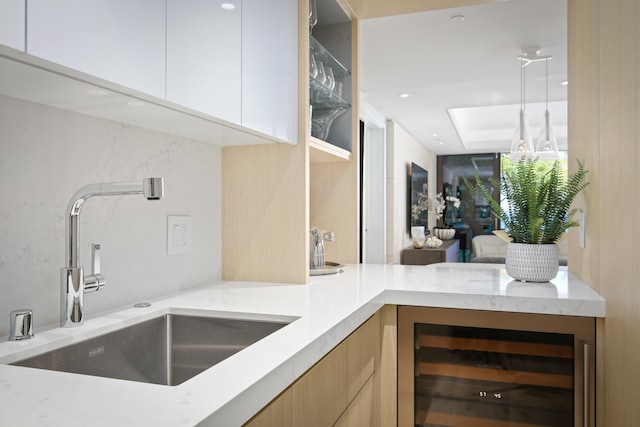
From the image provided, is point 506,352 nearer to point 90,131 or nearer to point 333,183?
point 333,183

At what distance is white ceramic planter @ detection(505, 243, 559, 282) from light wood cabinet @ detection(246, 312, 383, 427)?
0.58 m

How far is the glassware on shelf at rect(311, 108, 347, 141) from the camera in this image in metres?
2.23

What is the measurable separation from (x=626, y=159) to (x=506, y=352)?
0.73 m

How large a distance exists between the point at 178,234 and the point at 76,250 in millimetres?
539

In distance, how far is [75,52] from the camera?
0.83 m

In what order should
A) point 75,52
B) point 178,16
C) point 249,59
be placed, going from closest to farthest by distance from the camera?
point 75,52
point 178,16
point 249,59

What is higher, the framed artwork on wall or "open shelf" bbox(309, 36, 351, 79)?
"open shelf" bbox(309, 36, 351, 79)

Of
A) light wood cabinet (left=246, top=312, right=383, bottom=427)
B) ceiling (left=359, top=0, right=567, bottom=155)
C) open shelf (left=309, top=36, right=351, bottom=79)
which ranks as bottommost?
light wood cabinet (left=246, top=312, right=383, bottom=427)

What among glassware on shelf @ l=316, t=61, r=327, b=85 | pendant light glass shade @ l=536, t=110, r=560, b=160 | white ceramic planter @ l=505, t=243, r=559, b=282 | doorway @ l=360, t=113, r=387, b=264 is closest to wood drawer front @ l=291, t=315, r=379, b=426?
white ceramic planter @ l=505, t=243, r=559, b=282

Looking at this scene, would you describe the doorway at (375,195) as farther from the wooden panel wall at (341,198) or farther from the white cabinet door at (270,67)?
the white cabinet door at (270,67)

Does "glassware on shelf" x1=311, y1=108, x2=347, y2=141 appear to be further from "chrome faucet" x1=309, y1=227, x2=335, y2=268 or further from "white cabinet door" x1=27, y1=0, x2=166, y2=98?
"white cabinet door" x1=27, y1=0, x2=166, y2=98

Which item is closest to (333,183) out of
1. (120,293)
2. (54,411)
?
(120,293)

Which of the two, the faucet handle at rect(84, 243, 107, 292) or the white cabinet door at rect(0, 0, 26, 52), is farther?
the faucet handle at rect(84, 243, 107, 292)

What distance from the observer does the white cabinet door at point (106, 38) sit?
0.78m
